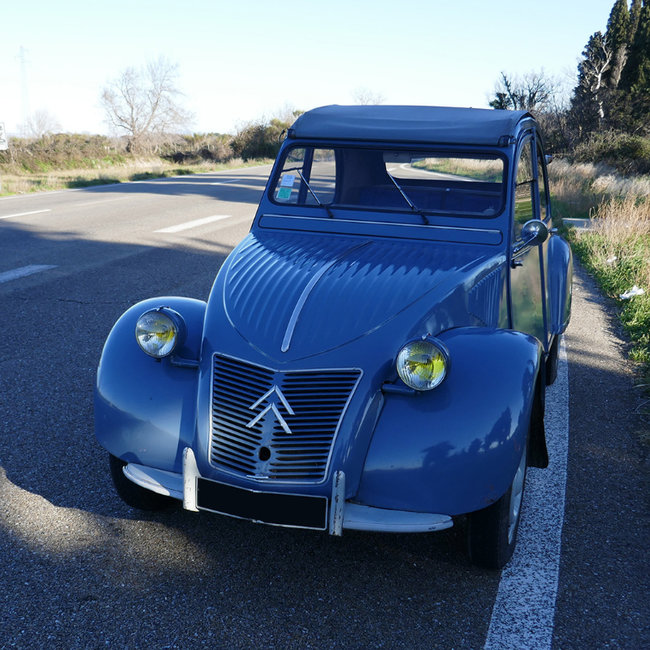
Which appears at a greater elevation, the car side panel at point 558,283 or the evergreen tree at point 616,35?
the evergreen tree at point 616,35

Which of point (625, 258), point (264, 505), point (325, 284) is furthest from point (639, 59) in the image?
point (264, 505)

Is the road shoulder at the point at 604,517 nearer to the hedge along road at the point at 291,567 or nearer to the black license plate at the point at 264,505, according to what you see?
the hedge along road at the point at 291,567

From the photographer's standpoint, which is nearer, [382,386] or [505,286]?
[382,386]

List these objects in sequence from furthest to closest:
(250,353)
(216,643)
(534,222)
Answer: (534,222) → (250,353) → (216,643)

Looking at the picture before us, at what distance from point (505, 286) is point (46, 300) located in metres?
5.19

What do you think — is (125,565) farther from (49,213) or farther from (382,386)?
(49,213)

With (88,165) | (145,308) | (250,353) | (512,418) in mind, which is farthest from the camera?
(88,165)

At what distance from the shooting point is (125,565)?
2.92 m

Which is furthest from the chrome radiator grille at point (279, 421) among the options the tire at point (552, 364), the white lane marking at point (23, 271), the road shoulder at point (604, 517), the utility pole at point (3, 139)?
the utility pole at point (3, 139)

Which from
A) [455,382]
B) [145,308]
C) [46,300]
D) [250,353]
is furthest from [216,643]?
[46,300]

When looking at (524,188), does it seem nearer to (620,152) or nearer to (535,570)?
(535,570)

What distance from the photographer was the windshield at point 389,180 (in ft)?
13.1

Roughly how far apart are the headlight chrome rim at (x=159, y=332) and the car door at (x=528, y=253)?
5.71ft

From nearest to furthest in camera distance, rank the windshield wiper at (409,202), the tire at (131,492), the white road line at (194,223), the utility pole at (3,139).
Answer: the tire at (131,492) < the windshield wiper at (409,202) < the white road line at (194,223) < the utility pole at (3,139)
